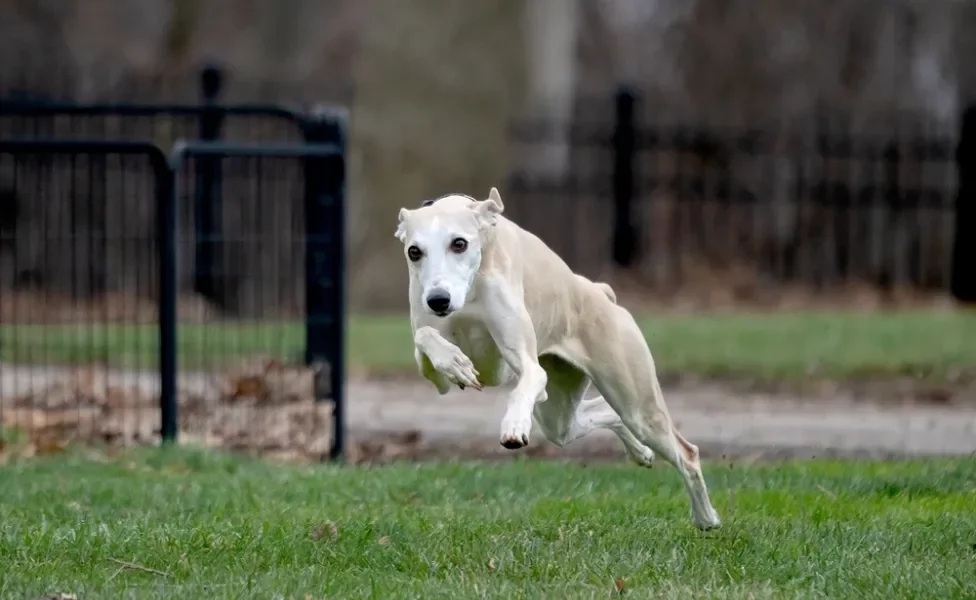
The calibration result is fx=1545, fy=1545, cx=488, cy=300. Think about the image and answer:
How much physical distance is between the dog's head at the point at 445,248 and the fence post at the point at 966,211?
1481cm

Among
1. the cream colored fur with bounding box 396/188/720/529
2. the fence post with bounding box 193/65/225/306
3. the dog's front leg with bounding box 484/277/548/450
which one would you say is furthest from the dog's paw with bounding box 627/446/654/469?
the fence post with bounding box 193/65/225/306

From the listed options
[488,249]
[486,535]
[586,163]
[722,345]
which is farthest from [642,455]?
[586,163]

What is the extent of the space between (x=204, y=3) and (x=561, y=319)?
21.1 meters

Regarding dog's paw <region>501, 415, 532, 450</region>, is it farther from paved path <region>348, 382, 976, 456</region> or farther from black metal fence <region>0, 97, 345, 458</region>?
paved path <region>348, 382, 976, 456</region>

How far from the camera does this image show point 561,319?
5.64 metres

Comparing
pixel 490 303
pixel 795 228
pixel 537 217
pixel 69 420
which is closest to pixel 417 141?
pixel 537 217

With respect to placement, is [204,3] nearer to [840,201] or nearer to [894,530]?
[840,201]

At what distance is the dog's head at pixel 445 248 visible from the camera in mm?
4922

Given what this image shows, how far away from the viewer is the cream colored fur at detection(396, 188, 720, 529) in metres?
5.04

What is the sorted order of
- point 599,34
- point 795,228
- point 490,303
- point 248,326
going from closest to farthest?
point 490,303 → point 248,326 → point 795,228 → point 599,34

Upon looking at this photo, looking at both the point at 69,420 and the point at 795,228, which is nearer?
the point at 69,420

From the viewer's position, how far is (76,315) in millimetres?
14859

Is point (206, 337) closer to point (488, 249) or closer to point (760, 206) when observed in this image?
point (488, 249)

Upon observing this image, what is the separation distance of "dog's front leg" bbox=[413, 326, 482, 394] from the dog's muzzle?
0.26m
